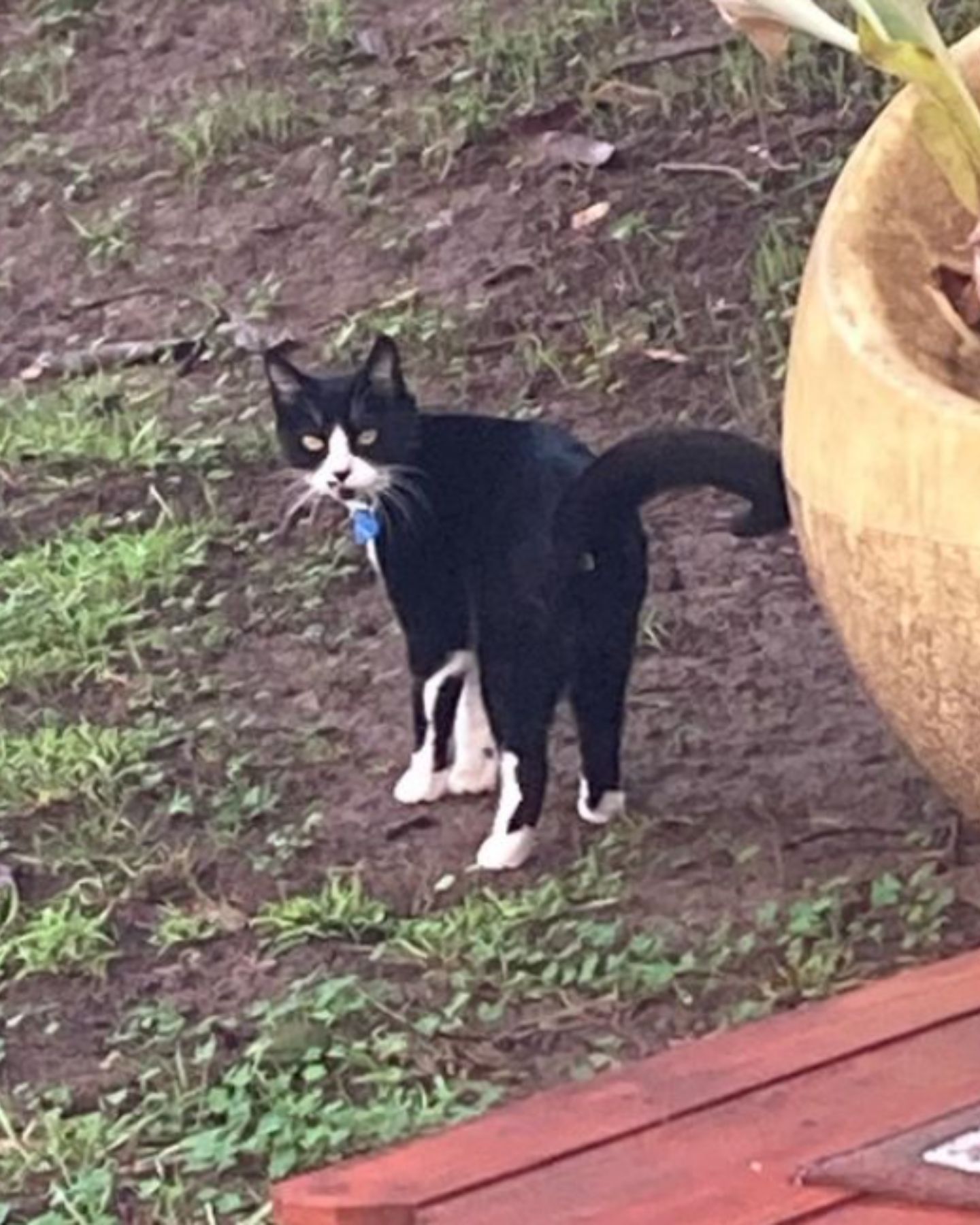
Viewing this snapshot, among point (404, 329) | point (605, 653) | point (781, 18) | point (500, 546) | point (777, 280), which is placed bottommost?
point (404, 329)

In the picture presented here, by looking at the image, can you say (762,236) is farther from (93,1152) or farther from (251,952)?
(93,1152)

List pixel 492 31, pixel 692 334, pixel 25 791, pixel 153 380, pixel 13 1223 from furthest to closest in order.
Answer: pixel 492 31, pixel 153 380, pixel 692 334, pixel 25 791, pixel 13 1223

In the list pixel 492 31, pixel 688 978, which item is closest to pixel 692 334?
pixel 492 31

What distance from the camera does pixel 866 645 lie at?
2.92m

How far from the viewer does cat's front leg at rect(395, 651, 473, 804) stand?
12.8 feet

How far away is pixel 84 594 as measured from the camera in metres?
4.93

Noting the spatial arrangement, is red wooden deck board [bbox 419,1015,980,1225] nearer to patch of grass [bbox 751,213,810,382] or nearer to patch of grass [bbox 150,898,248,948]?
patch of grass [bbox 150,898,248,948]

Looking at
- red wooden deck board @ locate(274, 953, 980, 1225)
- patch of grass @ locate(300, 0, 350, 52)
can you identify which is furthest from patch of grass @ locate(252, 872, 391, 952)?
patch of grass @ locate(300, 0, 350, 52)

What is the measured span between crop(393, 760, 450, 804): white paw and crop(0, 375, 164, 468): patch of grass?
5.10 feet

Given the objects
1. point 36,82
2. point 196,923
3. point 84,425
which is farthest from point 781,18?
point 36,82

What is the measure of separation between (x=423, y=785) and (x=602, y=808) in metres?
0.29

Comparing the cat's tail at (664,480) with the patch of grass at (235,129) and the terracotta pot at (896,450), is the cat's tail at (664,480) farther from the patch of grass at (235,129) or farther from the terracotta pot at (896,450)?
the patch of grass at (235,129)

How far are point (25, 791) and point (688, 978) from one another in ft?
3.99

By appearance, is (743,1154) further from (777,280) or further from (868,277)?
(777,280)
